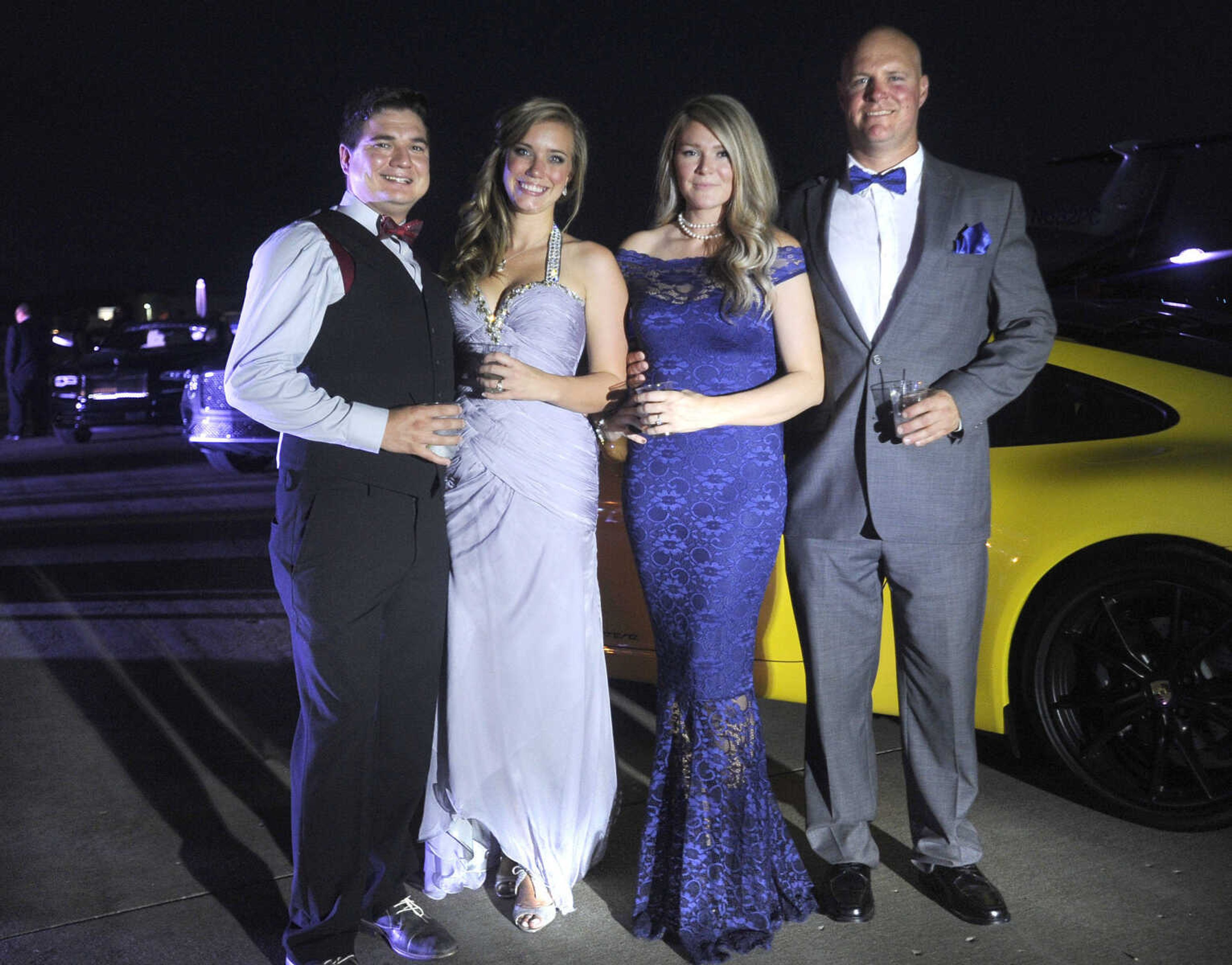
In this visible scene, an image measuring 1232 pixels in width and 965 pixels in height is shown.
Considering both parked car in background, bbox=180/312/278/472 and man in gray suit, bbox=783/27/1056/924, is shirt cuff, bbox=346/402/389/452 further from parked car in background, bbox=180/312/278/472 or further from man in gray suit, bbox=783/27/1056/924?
parked car in background, bbox=180/312/278/472

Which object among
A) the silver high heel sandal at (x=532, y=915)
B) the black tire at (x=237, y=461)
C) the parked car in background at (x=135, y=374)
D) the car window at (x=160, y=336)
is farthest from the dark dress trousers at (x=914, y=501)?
the car window at (x=160, y=336)

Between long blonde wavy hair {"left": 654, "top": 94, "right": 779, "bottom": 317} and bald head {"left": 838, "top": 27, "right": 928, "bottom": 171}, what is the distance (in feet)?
0.83

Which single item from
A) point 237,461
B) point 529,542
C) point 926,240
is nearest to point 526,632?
point 529,542

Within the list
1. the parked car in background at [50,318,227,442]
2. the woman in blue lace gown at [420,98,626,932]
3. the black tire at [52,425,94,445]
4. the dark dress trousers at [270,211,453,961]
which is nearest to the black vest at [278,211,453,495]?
the dark dress trousers at [270,211,453,961]

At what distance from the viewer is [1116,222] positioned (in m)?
11.6

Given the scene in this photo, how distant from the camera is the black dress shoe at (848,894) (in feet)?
9.01

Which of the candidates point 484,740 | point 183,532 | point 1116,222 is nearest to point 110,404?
point 183,532

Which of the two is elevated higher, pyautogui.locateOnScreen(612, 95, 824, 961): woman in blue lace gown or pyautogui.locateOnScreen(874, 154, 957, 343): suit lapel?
pyautogui.locateOnScreen(874, 154, 957, 343): suit lapel

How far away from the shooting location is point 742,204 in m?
2.70

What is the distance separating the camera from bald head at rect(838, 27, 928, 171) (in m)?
2.74

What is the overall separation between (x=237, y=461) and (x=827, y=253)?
908 cm

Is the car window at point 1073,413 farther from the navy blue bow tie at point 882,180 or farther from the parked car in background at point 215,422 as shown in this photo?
the parked car in background at point 215,422

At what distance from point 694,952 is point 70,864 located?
5.88 ft

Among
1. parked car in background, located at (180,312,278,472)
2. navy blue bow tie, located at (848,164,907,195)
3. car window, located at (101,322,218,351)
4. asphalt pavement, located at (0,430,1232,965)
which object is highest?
navy blue bow tie, located at (848,164,907,195)
